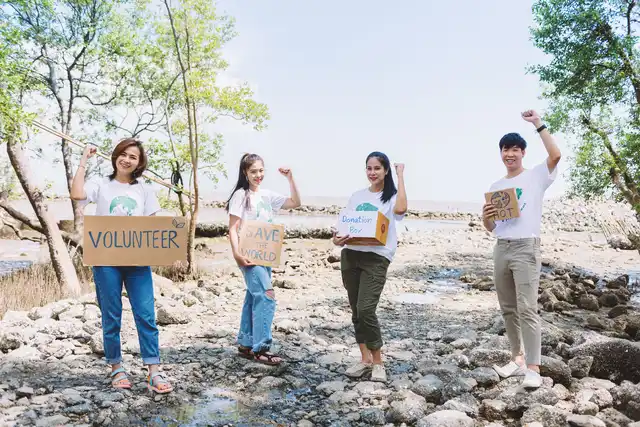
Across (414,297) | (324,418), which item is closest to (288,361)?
(324,418)

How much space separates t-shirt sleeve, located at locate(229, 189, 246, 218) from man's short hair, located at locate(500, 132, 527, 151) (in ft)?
7.88

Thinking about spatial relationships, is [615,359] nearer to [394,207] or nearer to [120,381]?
[394,207]

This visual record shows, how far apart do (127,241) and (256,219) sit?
1.25 metres

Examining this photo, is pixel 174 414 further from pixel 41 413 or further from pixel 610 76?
pixel 610 76

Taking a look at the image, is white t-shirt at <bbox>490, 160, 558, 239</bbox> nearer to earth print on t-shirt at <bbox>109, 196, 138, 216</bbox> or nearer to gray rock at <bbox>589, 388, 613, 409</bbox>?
gray rock at <bbox>589, 388, 613, 409</bbox>

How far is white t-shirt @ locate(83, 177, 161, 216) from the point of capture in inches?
168

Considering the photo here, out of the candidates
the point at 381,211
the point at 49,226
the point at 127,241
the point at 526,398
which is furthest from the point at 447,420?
the point at 49,226

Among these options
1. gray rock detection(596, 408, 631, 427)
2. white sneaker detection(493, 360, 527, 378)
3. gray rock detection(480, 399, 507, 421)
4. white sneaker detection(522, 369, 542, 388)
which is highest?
white sneaker detection(522, 369, 542, 388)

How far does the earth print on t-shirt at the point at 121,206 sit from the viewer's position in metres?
4.29

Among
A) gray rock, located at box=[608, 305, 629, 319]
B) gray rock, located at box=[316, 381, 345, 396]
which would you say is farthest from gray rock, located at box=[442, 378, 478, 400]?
gray rock, located at box=[608, 305, 629, 319]

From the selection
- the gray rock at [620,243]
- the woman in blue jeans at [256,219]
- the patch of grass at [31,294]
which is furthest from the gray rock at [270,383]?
the gray rock at [620,243]

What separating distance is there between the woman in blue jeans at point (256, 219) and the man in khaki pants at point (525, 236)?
198 centimetres

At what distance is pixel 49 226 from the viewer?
1099 cm

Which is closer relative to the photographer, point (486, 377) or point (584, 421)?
point (584, 421)
